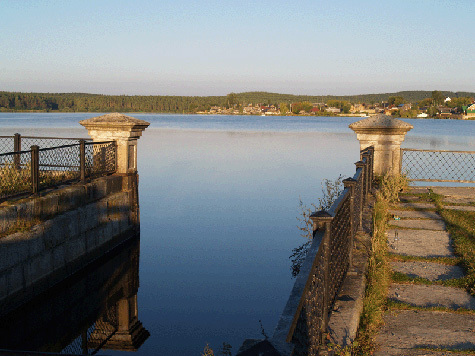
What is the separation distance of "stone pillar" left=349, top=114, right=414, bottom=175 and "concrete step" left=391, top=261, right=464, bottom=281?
5.90m

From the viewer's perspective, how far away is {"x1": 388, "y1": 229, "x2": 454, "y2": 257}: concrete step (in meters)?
7.26

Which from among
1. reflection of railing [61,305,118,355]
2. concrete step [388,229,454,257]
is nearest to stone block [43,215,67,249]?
reflection of railing [61,305,118,355]

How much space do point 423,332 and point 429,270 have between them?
2.00 m

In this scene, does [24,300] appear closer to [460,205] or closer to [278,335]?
[278,335]

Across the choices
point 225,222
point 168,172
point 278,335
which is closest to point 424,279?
point 278,335

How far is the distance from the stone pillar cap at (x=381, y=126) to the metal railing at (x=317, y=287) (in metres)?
7.06

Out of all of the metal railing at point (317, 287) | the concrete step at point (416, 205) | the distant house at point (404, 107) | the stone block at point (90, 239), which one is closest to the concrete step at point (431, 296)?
the metal railing at point (317, 287)

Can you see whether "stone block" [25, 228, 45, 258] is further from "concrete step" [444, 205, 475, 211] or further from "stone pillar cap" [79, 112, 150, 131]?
"concrete step" [444, 205, 475, 211]

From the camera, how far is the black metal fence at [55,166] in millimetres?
8781

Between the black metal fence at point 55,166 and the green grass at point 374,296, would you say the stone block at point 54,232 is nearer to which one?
the black metal fence at point 55,166

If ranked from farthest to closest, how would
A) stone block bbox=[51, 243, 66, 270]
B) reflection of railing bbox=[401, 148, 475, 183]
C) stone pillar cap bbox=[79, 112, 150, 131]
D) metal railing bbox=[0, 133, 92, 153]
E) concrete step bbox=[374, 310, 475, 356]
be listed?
reflection of railing bbox=[401, 148, 475, 183]
stone pillar cap bbox=[79, 112, 150, 131]
metal railing bbox=[0, 133, 92, 153]
stone block bbox=[51, 243, 66, 270]
concrete step bbox=[374, 310, 475, 356]

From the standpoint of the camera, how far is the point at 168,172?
2927 cm

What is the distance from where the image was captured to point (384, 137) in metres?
12.6

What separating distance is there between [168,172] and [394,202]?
779 inches
